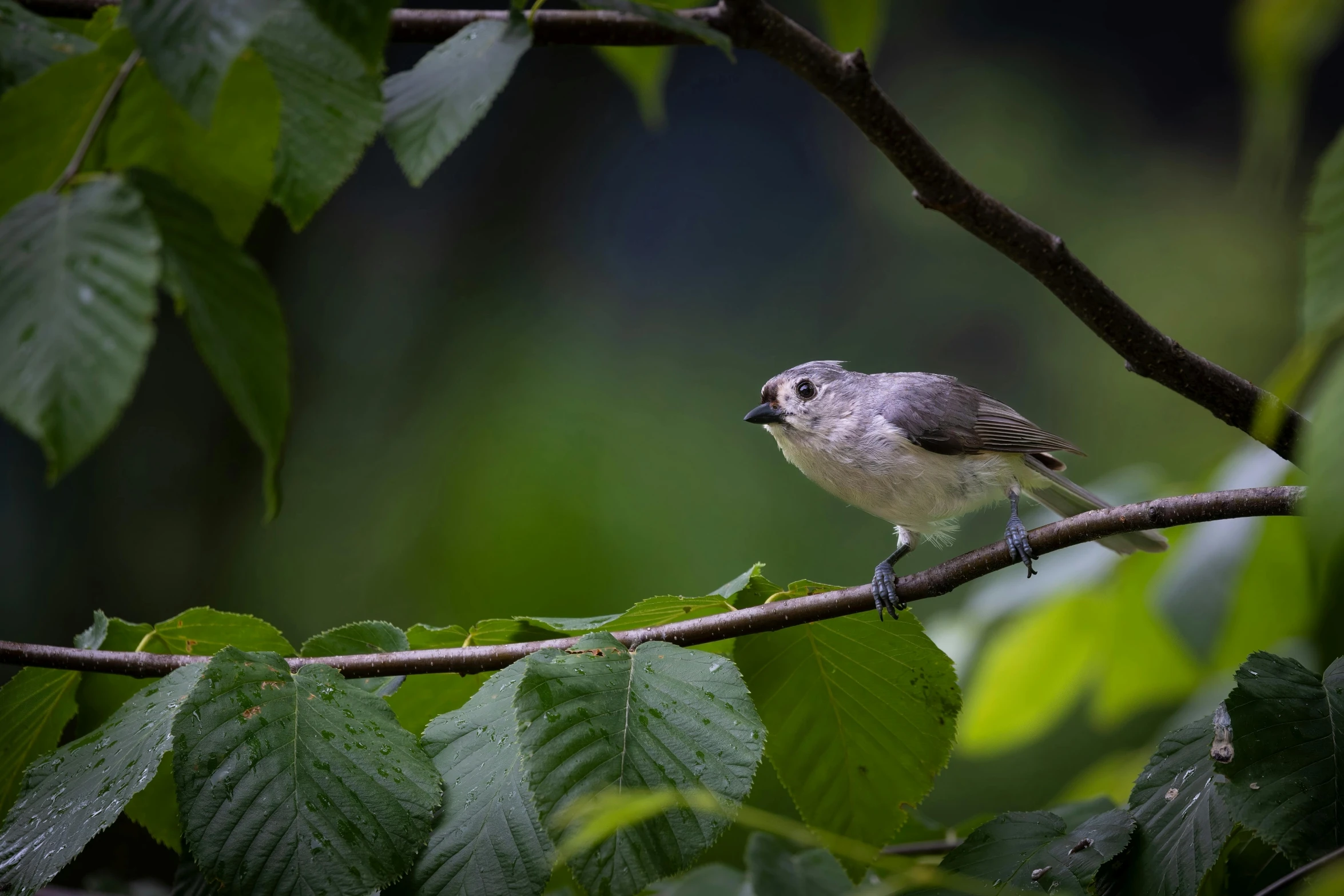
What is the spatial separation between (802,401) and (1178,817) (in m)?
1.31

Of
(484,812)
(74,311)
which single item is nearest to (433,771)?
(484,812)

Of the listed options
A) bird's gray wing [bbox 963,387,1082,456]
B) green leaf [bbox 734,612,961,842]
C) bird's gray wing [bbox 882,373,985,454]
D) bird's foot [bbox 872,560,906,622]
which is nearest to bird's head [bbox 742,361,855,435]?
bird's gray wing [bbox 882,373,985,454]

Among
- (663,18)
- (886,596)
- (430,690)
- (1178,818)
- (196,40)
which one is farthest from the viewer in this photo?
(430,690)

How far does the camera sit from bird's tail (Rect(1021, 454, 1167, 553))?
184cm

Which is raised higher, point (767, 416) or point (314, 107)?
point (314, 107)

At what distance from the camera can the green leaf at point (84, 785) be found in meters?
0.91

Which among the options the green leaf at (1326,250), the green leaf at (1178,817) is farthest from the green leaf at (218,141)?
the green leaf at (1178,817)

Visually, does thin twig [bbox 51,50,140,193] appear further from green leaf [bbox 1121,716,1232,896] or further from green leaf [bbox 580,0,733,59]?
green leaf [bbox 1121,716,1232,896]

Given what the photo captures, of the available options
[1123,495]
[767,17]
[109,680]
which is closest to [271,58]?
[767,17]

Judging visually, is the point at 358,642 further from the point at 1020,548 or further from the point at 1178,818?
the point at 1178,818

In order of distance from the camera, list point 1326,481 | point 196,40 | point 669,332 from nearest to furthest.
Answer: point 1326,481 → point 196,40 → point 669,332

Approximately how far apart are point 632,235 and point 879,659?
469 centimetres

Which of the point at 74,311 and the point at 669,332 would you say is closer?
the point at 74,311

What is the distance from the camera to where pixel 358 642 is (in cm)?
125
